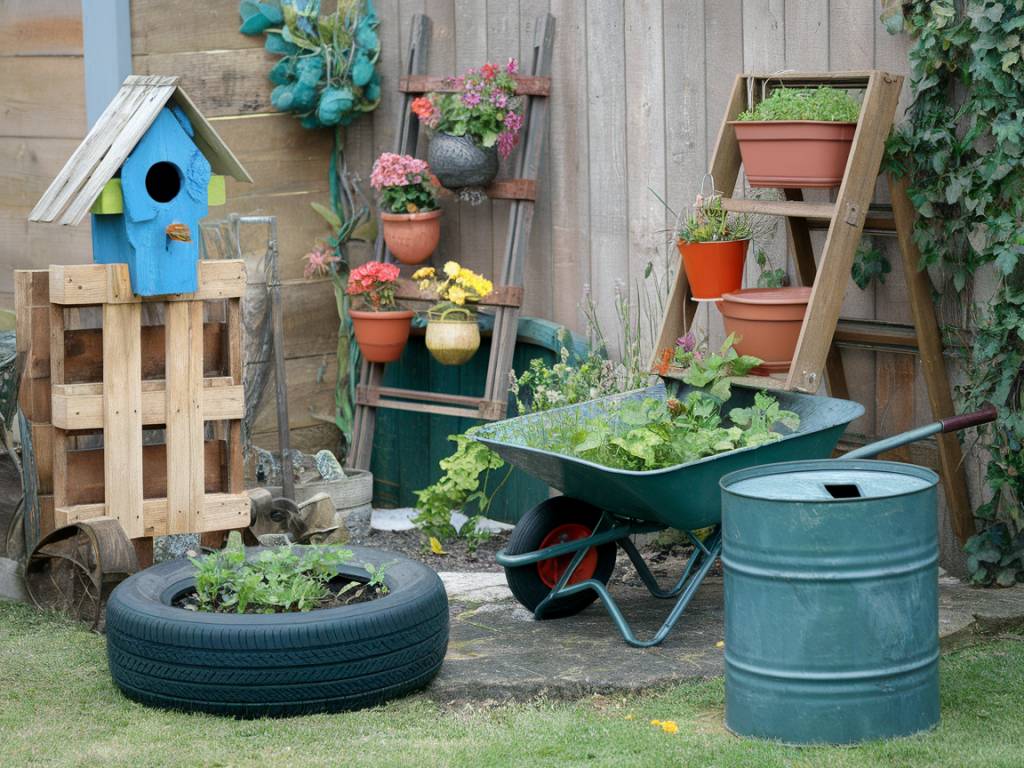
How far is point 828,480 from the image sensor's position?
124 inches

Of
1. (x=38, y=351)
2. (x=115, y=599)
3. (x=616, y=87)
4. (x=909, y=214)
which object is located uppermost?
(x=616, y=87)

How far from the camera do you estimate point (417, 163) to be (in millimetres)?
5797

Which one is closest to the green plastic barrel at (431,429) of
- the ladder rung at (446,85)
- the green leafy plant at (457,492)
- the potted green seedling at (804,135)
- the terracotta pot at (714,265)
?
the green leafy plant at (457,492)

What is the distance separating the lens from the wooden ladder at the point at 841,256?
12.8ft

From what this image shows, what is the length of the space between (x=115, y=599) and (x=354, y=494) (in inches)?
89.9

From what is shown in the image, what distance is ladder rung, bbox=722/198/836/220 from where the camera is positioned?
3.97 m

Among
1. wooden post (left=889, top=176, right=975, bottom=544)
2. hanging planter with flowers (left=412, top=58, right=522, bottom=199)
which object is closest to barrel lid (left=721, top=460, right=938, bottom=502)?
wooden post (left=889, top=176, right=975, bottom=544)

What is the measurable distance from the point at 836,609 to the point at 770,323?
1.25m

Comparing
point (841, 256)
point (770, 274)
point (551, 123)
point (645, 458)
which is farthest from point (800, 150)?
point (551, 123)

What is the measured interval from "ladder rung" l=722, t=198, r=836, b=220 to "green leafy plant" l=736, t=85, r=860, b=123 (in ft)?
0.79

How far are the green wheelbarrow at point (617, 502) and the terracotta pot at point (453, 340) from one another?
4.85 ft

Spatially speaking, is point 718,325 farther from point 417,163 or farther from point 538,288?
point 417,163

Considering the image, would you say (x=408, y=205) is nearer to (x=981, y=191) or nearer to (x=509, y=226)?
(x=509, y=226)

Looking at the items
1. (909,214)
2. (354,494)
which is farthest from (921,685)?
(354,494)
